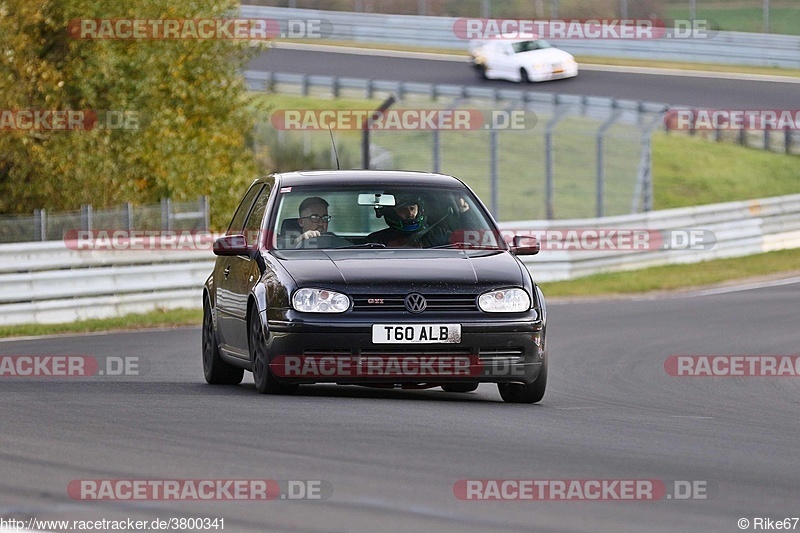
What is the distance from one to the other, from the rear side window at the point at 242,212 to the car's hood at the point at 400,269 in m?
1.53

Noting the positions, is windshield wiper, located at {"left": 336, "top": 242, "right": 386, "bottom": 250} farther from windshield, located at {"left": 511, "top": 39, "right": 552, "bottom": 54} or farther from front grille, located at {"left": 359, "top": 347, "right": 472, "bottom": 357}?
windshield, located at {"left": 511, "top": 39, "right": 552, "bottom": 54}

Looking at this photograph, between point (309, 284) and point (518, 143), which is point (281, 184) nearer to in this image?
point (309, 284)

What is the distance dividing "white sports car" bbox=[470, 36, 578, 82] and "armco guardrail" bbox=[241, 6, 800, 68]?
4369 mm

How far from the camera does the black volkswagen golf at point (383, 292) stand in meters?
9.78

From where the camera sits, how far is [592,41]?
50594 mm

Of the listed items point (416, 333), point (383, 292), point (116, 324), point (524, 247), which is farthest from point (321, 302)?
point (116, 324)

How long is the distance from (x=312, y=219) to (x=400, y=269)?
40.4 inches

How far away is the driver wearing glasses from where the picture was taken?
10.8 m

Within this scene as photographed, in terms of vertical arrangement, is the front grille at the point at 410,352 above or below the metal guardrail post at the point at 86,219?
above

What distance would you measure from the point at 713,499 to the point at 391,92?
37063 mm

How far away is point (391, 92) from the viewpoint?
142ft

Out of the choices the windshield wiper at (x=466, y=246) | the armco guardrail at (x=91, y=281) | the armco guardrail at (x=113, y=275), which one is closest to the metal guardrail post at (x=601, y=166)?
the armco guardrail at (x=113, y=275)

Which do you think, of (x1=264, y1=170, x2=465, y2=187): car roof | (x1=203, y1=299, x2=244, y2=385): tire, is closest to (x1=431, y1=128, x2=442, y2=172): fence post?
(x1=203, y1=299, x2=244, y2=385): tire

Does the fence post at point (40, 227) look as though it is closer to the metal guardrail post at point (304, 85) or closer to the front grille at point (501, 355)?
the front grille at point (501, 355)
